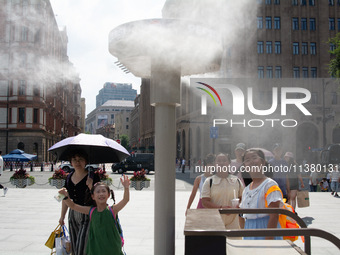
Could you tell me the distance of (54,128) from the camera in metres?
52.0

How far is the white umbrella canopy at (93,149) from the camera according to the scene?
4.28 metres

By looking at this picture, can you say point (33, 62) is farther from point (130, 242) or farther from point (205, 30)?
point (205, 30)

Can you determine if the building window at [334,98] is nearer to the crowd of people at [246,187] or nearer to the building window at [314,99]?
the building window at [314,99]

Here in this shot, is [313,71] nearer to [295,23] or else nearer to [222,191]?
[295,23]

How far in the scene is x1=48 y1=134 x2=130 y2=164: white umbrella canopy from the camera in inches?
169

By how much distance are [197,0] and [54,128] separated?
50.3m

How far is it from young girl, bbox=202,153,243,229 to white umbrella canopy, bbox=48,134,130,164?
121 centimetres

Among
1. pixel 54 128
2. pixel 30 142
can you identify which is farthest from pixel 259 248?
pixel 54 128

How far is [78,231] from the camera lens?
3.84 metres

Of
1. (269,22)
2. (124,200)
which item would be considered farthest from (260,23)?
(124,200)

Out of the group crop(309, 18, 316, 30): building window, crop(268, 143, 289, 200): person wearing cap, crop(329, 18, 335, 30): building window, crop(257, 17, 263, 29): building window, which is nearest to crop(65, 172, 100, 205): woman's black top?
crop(268, 143, 289, 200): person wearing cap

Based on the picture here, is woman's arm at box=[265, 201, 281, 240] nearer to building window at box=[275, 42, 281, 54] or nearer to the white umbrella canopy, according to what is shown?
the white umbrella canopy

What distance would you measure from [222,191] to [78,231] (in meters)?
1.77

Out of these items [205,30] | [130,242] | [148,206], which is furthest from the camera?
[148,206]
